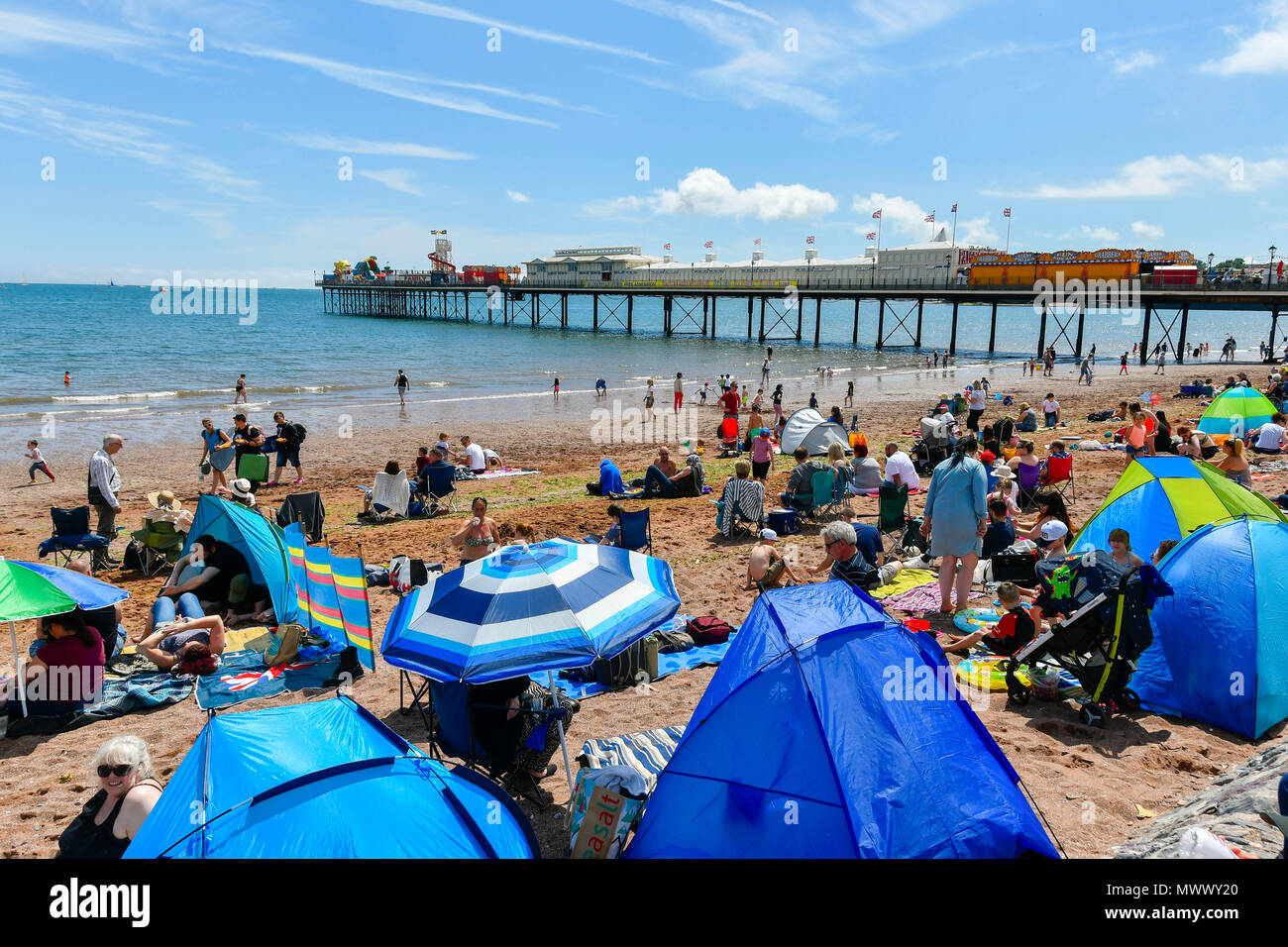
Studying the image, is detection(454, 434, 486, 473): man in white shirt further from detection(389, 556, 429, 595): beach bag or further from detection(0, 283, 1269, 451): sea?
detection(0, 283, 1269, 451): sea

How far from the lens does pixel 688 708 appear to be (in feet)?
19.0

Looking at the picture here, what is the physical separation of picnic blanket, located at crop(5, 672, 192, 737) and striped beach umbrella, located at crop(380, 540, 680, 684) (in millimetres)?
2625

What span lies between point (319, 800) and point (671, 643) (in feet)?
13.5

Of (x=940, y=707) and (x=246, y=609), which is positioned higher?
(x=940, y=707)

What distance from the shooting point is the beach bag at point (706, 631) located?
23.1ft

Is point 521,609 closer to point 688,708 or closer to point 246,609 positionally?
point 688,708

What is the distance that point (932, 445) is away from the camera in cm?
1417

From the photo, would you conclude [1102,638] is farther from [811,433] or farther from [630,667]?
[811,433]

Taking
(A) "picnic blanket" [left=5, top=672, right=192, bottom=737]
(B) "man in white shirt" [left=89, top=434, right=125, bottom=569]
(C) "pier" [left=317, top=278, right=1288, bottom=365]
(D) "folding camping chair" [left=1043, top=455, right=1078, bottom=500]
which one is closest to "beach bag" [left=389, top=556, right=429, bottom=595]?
(A) "picnic blanket" [left=5, top=672, right=192, bottom=737]

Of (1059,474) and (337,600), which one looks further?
(1059,474)

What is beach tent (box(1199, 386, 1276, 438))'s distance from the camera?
15.9 meters

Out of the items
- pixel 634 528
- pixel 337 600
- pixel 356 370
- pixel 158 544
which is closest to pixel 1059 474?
pixel 634 528
